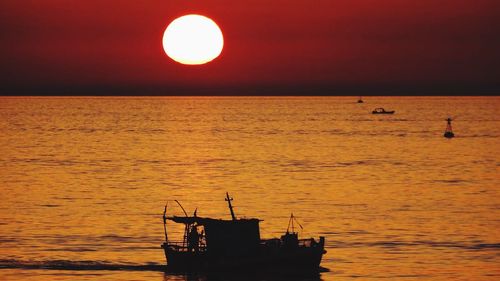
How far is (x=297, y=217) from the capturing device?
76.8 m

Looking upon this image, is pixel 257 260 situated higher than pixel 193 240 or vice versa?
pixel 193 240

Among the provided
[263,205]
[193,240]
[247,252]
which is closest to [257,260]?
[247,252]

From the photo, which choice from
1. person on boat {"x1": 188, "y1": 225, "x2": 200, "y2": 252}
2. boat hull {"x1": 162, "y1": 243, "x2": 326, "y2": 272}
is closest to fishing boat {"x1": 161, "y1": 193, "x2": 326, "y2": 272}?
boat hull {"x1": 162, "y1": 243, "x2": 326, "y2": 272}

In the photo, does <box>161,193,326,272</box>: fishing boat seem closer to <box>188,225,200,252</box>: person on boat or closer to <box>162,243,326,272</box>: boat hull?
<box>162,243,326,272</box>: boat hull

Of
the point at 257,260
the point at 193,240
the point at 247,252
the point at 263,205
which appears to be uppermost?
the point at 263,205

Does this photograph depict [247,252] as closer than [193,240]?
Yes

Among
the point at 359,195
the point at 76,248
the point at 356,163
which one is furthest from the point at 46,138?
the point at 76,248

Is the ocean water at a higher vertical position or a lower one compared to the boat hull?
higher

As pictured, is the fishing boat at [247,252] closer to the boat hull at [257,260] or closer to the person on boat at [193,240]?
the boat hull at [257,260]

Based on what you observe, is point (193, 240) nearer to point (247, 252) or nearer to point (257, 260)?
point (247, 252)

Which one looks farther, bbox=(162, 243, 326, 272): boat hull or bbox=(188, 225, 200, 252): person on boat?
bbox=(188, 225, 200, 252): person on boat

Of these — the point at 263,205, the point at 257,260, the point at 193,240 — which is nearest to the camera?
the point at 257,260

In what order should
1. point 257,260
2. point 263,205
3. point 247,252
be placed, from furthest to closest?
point 263,205
point 247,252
point 257,260

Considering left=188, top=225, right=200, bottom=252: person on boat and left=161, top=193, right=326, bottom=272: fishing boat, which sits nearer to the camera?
left=161, top=193, right=326, bottom=272: fishing boat
